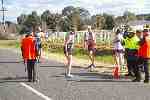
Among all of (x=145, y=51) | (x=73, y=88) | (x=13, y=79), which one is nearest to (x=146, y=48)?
(x=145, y=51)

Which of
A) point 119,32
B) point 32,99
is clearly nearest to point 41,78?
point 119,32

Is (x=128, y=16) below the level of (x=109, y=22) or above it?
above

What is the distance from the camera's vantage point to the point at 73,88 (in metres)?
14.0

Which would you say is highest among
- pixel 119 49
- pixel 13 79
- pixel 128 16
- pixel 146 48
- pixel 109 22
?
pixel 128 16

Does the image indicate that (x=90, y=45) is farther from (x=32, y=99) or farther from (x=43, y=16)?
(x=43, y=16)

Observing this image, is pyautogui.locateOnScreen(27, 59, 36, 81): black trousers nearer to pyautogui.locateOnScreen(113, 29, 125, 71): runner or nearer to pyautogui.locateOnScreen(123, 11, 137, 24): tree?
pyautogui.locateOnScreen(113, 29, 125, 71): runner

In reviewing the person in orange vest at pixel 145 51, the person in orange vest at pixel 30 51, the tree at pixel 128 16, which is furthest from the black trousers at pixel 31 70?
the tree at pixel 128 16

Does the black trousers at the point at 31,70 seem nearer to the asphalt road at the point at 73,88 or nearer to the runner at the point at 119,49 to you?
the asphalt road at the point at 73,88

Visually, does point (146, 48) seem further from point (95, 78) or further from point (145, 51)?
point (95, 78)

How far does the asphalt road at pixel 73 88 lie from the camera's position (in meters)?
12.3

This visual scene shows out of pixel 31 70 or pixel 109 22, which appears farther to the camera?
pixel 109 22

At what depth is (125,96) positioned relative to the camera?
479 inches

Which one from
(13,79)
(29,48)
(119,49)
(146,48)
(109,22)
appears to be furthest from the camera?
(109,22)

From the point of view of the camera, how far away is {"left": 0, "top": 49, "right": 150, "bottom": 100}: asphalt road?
12.3m
